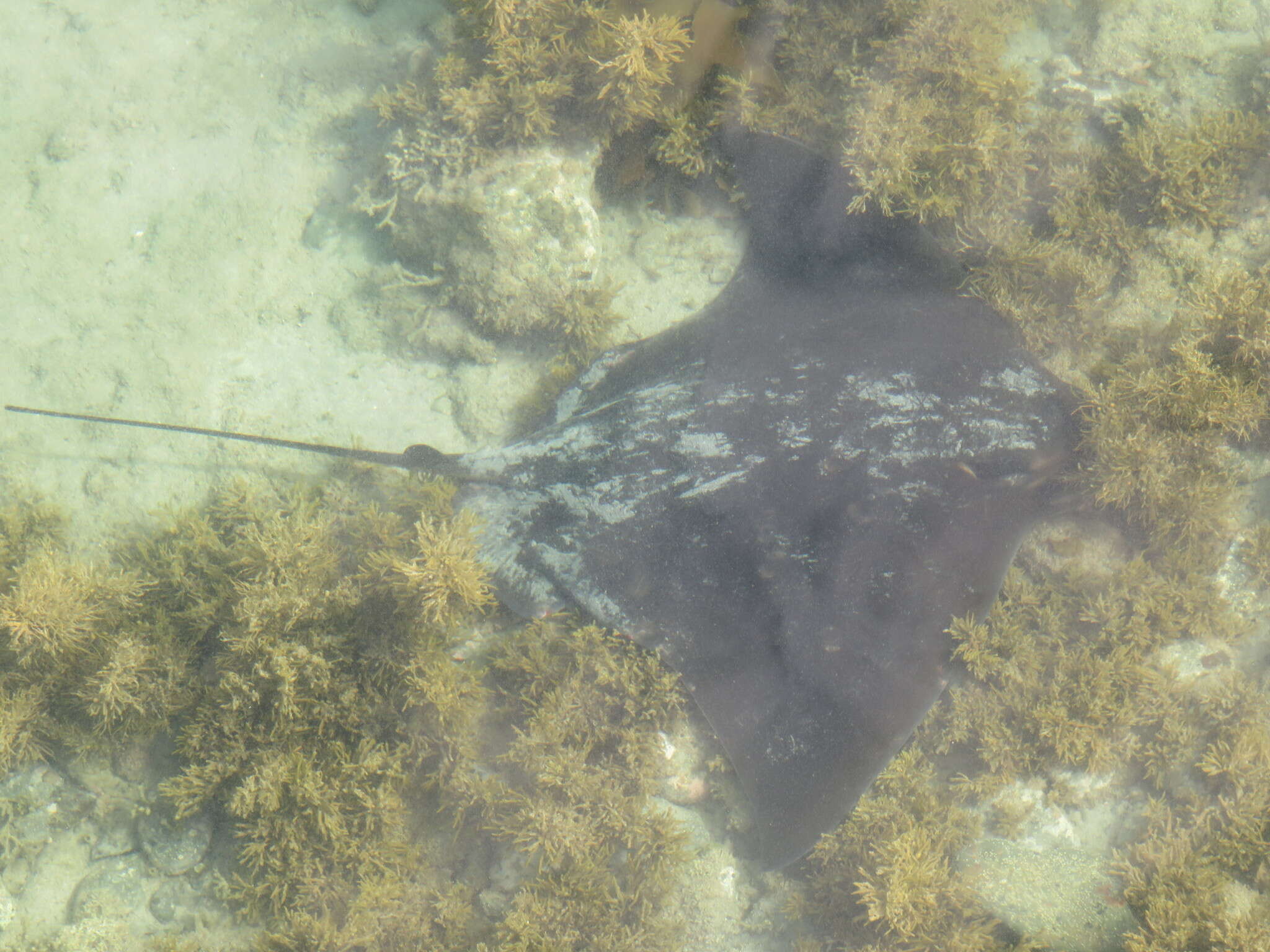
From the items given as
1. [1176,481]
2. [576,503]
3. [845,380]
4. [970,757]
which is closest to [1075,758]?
[970,757]

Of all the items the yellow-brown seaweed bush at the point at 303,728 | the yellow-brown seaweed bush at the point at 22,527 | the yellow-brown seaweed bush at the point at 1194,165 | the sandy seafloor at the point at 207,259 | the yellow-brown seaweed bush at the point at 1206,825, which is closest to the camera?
the yellow-brown seaweed bush at the point at 1206,825

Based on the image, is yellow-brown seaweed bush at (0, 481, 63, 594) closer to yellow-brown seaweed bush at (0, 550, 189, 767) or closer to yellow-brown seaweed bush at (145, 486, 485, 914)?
yellow-brown seaweed bush at (0, 550, 189, 767)

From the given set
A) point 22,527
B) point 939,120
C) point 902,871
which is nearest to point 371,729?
point 22,527

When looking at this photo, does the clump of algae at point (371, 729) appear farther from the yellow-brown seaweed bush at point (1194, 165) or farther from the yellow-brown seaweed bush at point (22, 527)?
the yellow-brown seaweed bush at point (1194, 165)

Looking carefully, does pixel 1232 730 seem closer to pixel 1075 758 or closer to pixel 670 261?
pixel 1075 758

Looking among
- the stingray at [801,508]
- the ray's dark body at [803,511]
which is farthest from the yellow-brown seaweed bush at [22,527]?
the ray's dark body at [803,511]

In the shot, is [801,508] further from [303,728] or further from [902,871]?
[303,728]

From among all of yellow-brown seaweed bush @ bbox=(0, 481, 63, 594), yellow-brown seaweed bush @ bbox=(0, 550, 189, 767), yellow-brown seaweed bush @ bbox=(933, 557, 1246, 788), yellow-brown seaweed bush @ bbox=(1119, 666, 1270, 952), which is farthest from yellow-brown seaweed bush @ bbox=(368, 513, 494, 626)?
yellow-brown seaweed bush @ bbox=(1119, 666, 1270, 952)

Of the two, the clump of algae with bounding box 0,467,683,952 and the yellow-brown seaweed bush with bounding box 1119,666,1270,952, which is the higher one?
the yellow-brown seaweed bush with bounding box 1119,666,1270,952
